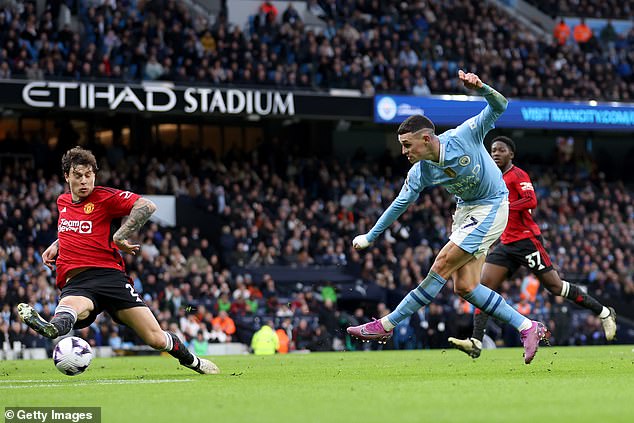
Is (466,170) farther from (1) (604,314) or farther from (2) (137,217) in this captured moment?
(1) (604,314)

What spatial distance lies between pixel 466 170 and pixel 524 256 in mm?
3716

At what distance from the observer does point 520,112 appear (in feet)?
109

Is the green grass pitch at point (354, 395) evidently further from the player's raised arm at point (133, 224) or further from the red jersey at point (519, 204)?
the red jersey at point (519, 204)

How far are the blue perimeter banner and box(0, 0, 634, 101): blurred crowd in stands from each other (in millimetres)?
527

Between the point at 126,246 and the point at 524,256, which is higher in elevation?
the point at 126,246

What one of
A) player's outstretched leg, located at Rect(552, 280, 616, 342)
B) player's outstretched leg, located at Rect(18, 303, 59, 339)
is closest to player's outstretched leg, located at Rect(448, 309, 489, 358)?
player's outstretched leg, located at Rect(552, 280, 616, 342)

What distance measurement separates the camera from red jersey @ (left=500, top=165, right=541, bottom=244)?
13359 millimetres

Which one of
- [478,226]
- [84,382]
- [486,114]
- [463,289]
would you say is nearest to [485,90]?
[486,114]

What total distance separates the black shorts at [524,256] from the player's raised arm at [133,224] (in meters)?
5.53

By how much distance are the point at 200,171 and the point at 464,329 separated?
32.9 ft

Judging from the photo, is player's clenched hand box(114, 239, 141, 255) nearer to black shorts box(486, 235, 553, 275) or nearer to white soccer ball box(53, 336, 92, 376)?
white soccer ball box(53, 336, 92, 376)

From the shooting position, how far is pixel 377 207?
3164 centimetres

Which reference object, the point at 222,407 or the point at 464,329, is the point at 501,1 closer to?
the point at 464,329

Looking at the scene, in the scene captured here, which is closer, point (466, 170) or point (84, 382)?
point (84, 382)
